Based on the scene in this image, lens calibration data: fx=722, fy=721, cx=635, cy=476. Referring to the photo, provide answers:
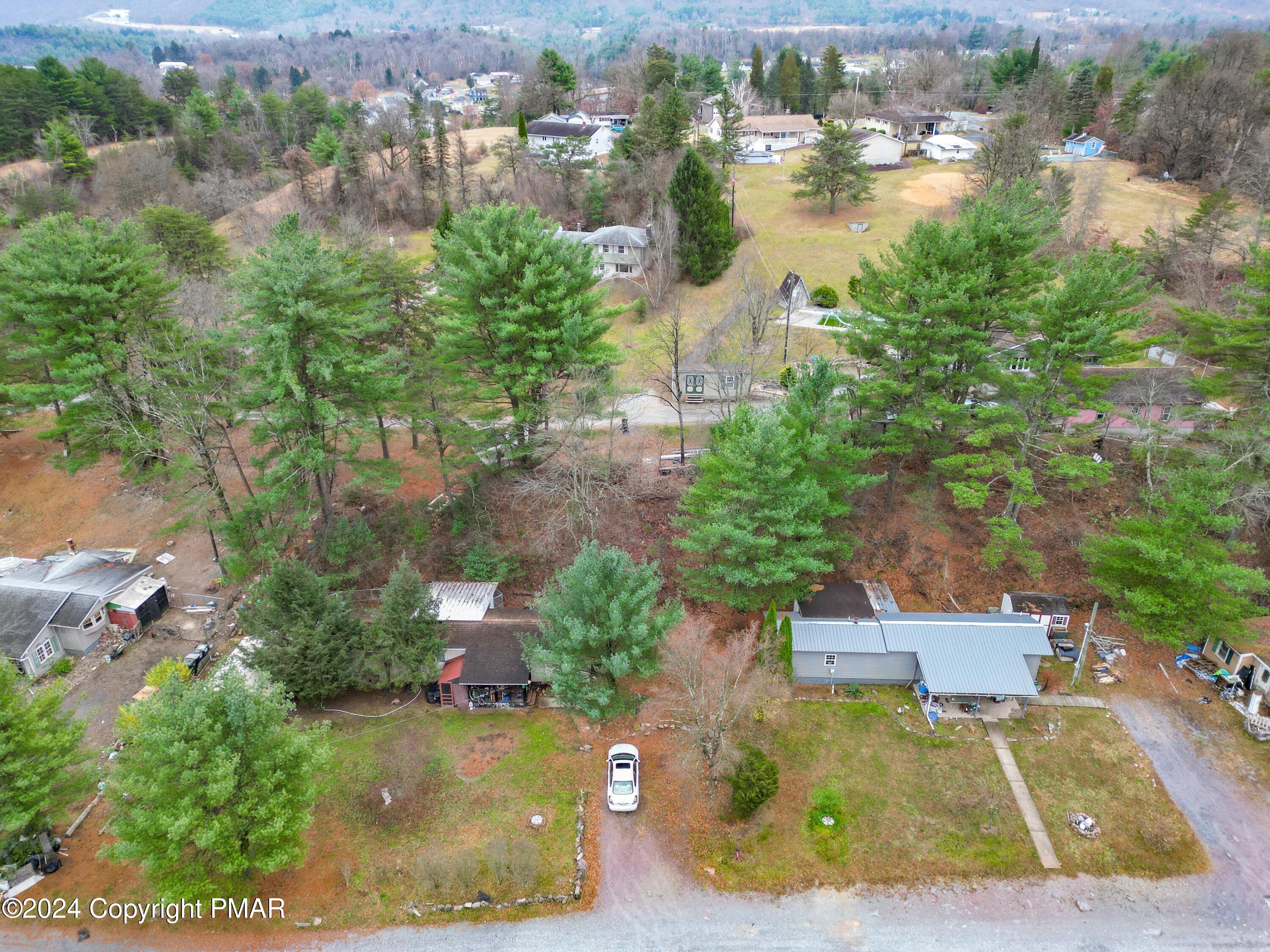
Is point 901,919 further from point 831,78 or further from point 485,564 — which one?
point 831,78

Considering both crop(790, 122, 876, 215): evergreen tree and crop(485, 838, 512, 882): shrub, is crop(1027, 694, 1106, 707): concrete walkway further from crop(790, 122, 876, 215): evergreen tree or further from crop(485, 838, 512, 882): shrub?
crop(790, 122, 876, 215): evergreen tree

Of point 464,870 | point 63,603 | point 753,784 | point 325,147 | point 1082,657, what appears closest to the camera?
point 464,870

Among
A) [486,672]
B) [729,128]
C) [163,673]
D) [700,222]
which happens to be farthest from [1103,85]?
[163,673]

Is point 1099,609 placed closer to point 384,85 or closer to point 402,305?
point 402,305

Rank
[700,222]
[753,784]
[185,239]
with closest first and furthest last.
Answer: [753,784], [185,239], [700,222]

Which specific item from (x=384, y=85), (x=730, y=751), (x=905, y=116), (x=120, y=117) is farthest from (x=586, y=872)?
(x=384, y=85)

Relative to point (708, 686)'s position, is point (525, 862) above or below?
below
